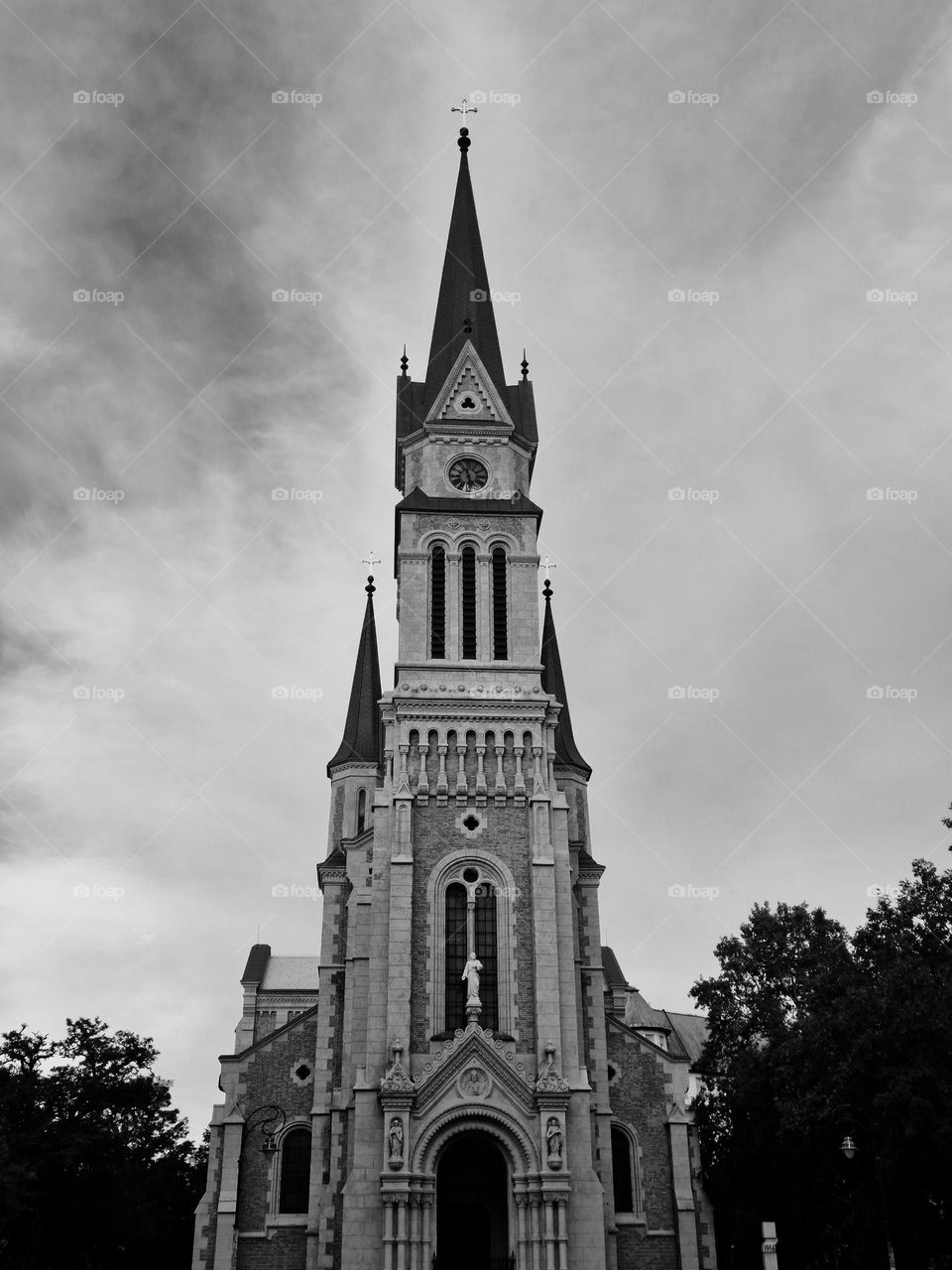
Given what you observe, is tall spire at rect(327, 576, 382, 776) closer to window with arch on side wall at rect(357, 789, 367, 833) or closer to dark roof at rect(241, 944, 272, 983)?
window with arch on side wall at rect(357, 789, 367, 833)

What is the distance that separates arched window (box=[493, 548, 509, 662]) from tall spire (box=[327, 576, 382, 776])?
9.87 metres

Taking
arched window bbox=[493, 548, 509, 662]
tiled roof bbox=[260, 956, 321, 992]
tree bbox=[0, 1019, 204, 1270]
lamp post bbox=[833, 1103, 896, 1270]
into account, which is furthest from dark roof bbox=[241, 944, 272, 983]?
lamp post bbox=[833, 1103, 896, 1270]

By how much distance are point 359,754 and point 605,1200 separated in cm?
2188

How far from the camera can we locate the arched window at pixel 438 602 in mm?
45031

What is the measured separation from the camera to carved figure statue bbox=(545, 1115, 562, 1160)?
35.6 m

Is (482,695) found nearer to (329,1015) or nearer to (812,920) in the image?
(329,1015)

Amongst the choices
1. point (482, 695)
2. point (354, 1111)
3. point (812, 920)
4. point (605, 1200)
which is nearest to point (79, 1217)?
point (354, 1111)

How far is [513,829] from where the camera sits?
1624 inches

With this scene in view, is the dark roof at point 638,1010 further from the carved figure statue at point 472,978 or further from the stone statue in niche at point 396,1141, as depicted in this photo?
the stone statue in niche at point 396,1141

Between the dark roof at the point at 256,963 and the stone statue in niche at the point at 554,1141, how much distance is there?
123 feet

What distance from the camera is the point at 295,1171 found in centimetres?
4262

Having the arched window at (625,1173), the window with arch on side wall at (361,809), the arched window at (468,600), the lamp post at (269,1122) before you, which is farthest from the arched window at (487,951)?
the window with arch on side wall at (361,809)

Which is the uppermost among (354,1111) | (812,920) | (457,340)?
(457,340)

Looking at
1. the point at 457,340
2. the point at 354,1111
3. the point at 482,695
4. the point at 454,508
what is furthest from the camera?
the point at 457,340
